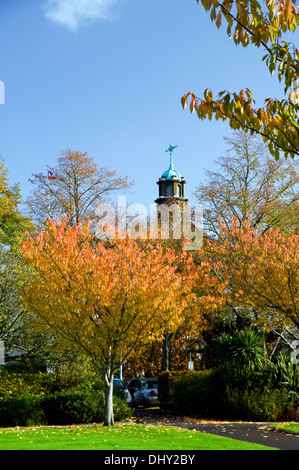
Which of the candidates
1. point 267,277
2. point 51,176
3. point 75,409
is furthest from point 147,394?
point 51,176

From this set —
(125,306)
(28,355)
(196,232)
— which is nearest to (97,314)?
(125,306)

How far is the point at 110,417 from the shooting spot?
14289mm

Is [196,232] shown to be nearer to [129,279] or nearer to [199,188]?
[199,188]

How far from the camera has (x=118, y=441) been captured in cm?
1010

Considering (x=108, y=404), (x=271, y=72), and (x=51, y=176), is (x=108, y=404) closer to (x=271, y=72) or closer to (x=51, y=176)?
(x=271, y=72)

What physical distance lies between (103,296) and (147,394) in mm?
12550

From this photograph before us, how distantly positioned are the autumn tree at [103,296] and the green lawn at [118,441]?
8.68 ft

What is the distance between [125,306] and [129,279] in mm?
780

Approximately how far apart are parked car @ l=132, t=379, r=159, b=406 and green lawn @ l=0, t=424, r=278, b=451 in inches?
474

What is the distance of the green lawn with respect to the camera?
932 cm

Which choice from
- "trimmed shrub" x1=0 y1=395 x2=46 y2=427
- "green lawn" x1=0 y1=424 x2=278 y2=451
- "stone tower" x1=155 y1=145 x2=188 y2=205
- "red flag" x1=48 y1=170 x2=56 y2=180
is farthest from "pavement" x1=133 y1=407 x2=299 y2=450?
"stone tower" x1=155 y1=145 x2=188 y2=205

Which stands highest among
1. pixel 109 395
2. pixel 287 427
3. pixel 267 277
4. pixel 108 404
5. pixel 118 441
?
pixel 267 277

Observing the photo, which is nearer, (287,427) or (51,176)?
(287,427)

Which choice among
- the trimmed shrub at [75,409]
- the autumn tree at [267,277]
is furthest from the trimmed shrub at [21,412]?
the autumn tree at [267,277]
